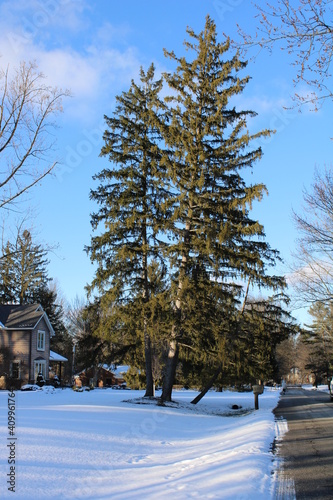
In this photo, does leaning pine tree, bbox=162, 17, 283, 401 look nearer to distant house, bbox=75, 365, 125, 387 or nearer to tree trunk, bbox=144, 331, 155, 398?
tree trunk, bbox=144, 331, 155, 398

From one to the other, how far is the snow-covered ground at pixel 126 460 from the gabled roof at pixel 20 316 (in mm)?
23387

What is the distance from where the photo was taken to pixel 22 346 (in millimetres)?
34562

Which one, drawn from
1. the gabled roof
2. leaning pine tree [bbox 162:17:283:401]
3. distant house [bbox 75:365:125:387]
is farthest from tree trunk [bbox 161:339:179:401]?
distant house [bbox 75:365:125:387]

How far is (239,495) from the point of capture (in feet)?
19.5

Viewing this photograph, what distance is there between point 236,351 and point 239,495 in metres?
14.4

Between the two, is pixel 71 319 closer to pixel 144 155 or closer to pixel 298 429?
pixel 144 155

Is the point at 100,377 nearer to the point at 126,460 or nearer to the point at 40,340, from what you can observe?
the point at 40,340

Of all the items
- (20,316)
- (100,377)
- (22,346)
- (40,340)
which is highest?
(20,316)

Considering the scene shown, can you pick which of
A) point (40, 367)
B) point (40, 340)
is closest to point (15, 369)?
point (40, 367)

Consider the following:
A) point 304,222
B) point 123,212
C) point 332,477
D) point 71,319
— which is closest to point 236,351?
point 304,222

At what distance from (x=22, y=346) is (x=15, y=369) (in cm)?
172

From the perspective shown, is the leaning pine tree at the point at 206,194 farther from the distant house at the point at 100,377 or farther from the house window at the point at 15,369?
the distant house at the point at 100,377

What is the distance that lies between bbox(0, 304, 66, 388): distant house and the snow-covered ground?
23.2 m

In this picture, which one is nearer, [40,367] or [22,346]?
[22,346]
